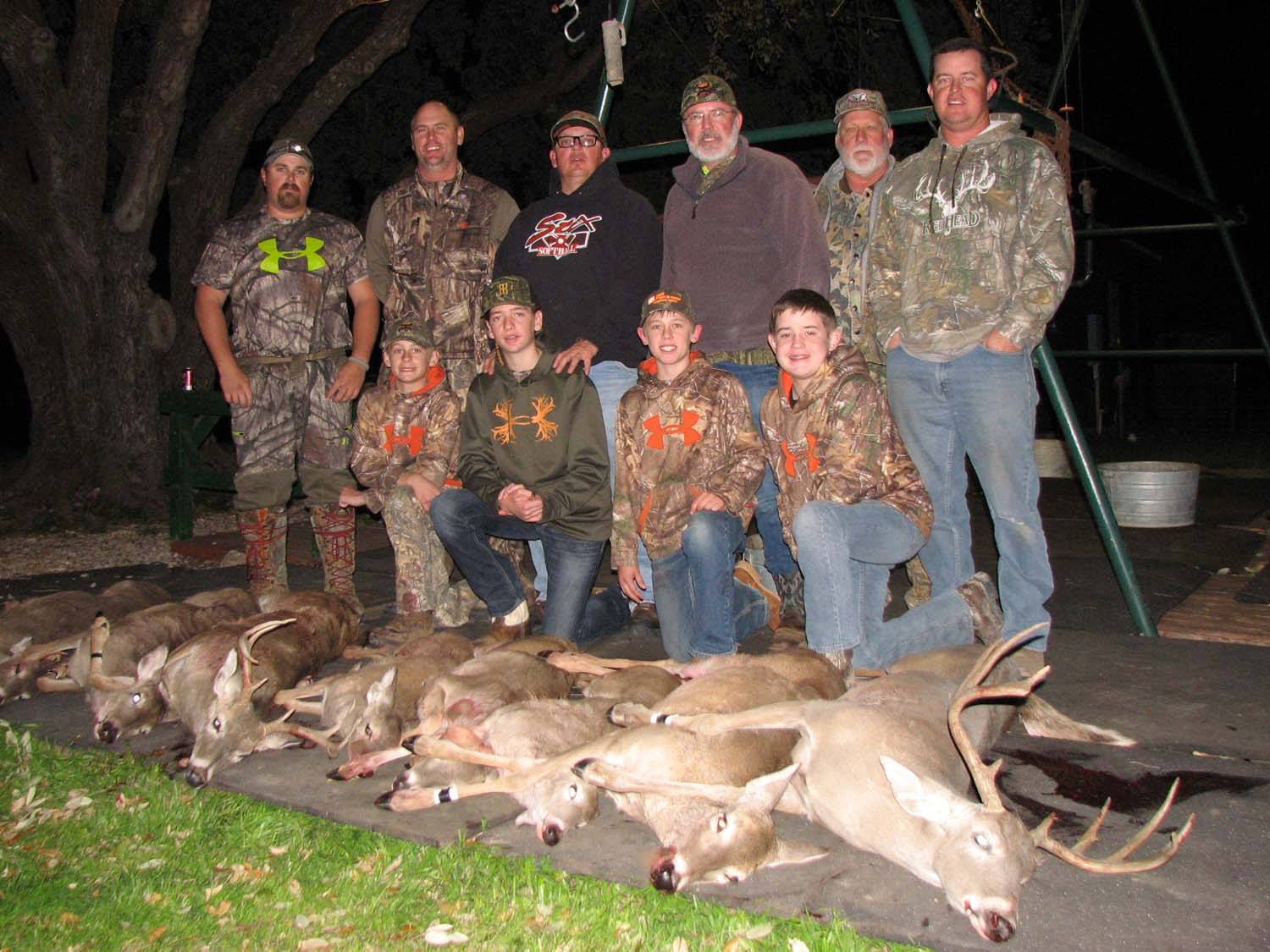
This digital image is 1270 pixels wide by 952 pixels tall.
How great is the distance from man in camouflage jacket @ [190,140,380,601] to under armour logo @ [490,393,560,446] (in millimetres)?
1254

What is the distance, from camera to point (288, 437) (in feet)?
21.4

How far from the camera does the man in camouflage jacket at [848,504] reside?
186 inches

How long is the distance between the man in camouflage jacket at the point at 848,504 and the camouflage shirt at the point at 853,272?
547 millimetres

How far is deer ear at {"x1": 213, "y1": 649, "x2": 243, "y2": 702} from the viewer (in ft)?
13.5

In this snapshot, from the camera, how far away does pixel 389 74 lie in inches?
626

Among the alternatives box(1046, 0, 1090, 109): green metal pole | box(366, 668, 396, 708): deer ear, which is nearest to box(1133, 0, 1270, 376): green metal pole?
box(1046, 0, 1090, 109): green metal pole

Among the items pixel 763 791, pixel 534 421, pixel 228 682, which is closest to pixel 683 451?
pixel 534 421

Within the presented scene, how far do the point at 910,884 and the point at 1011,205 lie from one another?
9.86ft

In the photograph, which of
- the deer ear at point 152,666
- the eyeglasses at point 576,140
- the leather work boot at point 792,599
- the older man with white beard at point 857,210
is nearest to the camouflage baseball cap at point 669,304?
the older man with white beard at point 857,210

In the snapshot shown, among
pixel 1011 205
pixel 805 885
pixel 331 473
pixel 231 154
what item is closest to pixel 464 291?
pixel 331 473

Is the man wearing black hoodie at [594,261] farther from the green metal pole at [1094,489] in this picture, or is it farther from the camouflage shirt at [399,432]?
the green metal pole at [1094,489]

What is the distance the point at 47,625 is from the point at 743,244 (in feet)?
12.6

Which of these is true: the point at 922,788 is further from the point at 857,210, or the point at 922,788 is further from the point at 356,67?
the point at 356,67

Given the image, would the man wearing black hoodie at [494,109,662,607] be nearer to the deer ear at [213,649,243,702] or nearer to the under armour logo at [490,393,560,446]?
the under armour logo at [490,393,560,446]
